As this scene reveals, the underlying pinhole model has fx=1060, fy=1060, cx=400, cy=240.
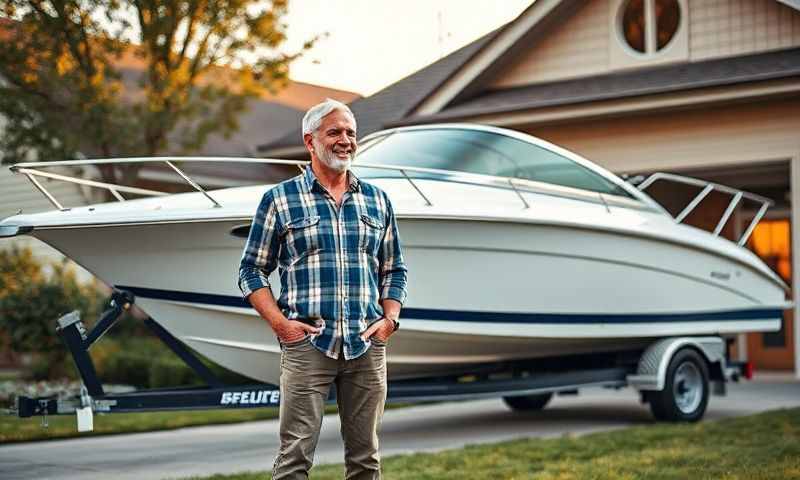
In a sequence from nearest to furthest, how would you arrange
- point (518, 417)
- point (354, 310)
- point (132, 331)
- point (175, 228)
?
point (354, 310) < point (175, 228) < point (518, 417) < point (132, 331)

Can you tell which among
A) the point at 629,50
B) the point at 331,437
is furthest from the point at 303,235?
the point at 629,50

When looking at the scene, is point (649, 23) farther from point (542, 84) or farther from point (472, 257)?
point (472, 257)

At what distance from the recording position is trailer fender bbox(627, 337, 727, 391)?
30.4ft

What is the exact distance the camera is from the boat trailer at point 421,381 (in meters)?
6.77

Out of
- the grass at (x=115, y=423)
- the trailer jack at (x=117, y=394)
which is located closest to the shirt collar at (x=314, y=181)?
the trailer jack at (x=117, y=394)

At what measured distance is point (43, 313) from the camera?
13484 millimetres

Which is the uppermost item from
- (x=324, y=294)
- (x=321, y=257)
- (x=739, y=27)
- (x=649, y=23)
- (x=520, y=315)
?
(x=649, y=23)

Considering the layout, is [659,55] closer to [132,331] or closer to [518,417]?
[518,417]

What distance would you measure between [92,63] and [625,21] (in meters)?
7.13

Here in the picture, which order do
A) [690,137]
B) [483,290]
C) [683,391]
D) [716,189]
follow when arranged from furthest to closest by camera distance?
[690,137] < [716,189] < [683,391] < [483,290]

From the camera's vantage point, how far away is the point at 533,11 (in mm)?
14102

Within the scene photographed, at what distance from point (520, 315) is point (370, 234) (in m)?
4.55

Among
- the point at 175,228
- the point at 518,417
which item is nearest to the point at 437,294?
the point at 175,228

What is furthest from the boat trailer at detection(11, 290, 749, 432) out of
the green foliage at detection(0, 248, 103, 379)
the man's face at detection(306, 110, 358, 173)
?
the green foliage at detection(0, 248, 103, 379)
